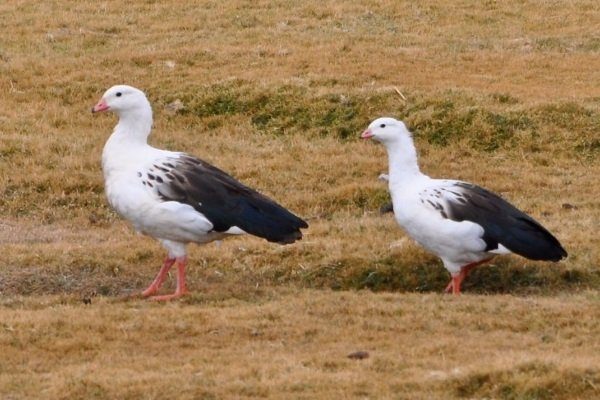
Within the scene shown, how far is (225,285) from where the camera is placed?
11578 mm

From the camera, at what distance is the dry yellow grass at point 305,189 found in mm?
8727

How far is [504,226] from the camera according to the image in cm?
1117

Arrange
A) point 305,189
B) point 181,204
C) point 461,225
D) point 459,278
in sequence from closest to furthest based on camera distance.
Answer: point 181,204
point 461,225
point 459,278
point 305,189

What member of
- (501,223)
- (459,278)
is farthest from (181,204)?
(501,223)

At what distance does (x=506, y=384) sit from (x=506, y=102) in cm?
1018

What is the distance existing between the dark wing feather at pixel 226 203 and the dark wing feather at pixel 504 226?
1.42 meters

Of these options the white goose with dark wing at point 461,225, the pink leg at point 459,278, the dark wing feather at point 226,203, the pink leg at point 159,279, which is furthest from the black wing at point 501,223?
the pink leg at point 159,279

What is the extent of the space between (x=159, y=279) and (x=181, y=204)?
2.34 ft

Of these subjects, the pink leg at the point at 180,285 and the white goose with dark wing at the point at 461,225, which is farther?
the white goose with dark wing at the point at 461,225

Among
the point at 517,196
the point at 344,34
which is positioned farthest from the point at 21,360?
the point at 344,34

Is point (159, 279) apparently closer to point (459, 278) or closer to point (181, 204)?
point (181, 204)

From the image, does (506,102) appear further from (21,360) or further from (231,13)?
(21,360)

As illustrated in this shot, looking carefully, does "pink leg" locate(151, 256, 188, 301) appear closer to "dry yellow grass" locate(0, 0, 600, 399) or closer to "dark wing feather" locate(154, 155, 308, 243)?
"dry yellow grass" locate(0, 0, 600, 399)

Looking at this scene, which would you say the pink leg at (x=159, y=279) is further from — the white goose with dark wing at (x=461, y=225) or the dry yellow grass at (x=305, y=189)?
the white goose with dark wing at (x=461, y=225)
